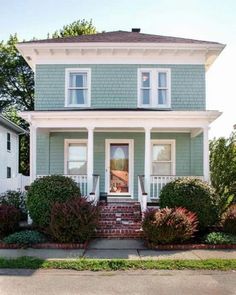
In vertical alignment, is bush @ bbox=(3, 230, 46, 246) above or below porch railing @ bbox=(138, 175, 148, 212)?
below

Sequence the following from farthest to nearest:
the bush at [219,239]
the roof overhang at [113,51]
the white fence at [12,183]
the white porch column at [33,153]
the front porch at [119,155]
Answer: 1. the white fence at [12,183]
2. the front porch at [119,155]
3. the roof overhang at [113,51]
4. the white porch column at [33,153]
5. the bush at [219,239]

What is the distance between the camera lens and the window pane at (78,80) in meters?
17.1

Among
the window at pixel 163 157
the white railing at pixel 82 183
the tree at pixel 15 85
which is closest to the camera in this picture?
the white railing at pixel 82 183

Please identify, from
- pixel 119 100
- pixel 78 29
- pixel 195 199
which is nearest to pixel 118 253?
pixel 195 199

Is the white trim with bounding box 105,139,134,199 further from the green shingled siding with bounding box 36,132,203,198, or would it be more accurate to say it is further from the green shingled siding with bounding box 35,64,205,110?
the green shingled siding with bounding box 35,64,205,110

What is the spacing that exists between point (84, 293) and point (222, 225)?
720 cm

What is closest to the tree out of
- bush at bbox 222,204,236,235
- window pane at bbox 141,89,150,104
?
window pane at bbox 141,89,150,104

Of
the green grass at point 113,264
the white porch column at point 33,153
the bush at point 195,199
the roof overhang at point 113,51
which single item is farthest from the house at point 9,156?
the green grass at point 113,264

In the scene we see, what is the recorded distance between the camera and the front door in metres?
16.9

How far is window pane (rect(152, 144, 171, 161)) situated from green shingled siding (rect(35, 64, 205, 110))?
1684 millimetres

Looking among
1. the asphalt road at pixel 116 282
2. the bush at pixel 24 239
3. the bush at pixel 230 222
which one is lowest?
the asphalt road at pixel 116 282

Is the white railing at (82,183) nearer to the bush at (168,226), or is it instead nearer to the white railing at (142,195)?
the white railing at (142,195)

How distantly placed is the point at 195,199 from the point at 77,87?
7266 mm

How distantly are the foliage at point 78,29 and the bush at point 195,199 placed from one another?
23713 mm
